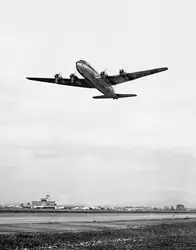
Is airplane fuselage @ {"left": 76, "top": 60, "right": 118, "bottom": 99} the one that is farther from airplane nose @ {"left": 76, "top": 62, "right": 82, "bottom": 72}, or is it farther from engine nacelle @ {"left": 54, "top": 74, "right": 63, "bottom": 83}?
engine nacelle @ {"left": 54, "top": 74, "right": 63, "bottom": 83}

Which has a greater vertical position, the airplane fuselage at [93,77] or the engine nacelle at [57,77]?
the engine nacelle at [57,77]

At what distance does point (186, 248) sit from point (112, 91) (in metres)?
39.4

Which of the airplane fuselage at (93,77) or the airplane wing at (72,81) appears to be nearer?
the airplane fuselage at (93,77)

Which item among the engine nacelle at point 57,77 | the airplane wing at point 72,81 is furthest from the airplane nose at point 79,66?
the engine nacelle at point 57,77

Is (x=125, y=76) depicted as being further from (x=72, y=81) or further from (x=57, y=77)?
(x=57, y=77)

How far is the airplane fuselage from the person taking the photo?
55.4m

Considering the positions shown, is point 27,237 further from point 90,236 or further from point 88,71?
point 88,71

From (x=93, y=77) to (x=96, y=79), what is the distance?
2.27ft

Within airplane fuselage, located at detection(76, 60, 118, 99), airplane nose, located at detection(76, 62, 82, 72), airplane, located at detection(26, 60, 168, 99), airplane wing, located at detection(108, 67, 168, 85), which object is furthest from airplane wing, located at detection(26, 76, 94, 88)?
airplane nose, located at detection(76, 62, 82, 72)

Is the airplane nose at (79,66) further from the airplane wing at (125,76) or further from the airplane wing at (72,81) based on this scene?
the airplane wing at (125,76)

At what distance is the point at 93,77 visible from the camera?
56.5 meters

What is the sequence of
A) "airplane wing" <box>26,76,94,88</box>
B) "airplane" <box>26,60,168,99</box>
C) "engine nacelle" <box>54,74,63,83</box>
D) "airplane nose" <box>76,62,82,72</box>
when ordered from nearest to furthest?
"airplane nose" <box>76,62,82,72</box> → "airplane" <box>26,60,168,99</box> → "airplane wing" <box>26,76,94,88</box> → "engine nacelle" <box>54,74,63,83</box>

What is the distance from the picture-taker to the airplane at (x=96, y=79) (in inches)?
2196

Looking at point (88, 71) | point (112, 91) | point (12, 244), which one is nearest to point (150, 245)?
point (12, 244)
